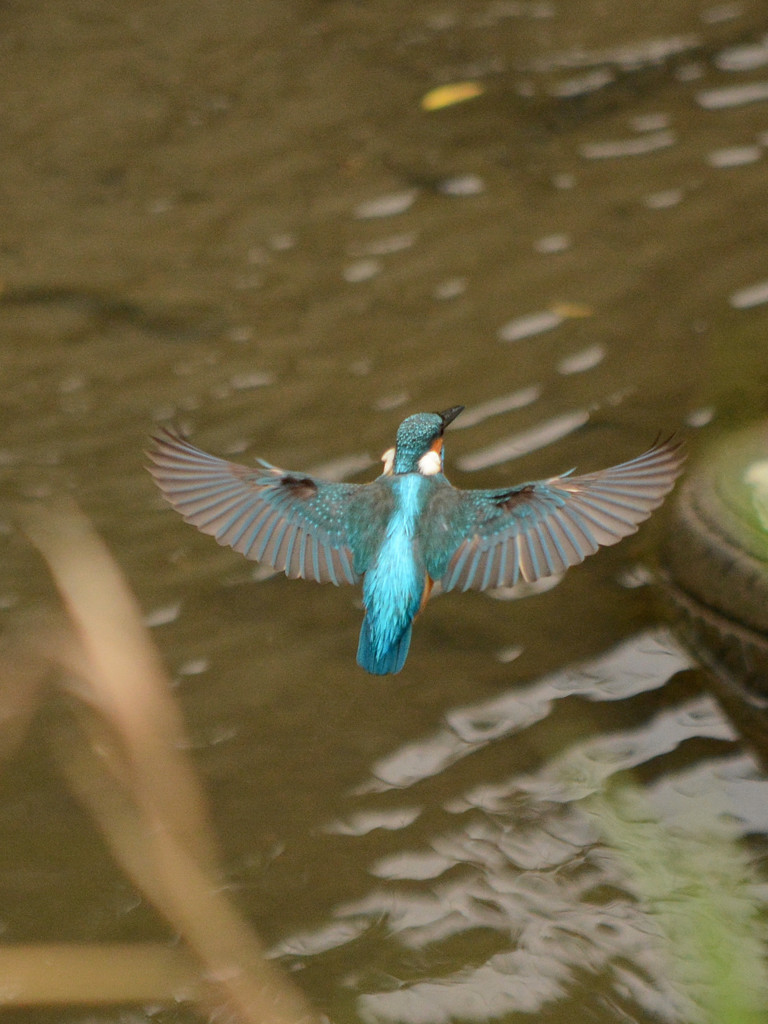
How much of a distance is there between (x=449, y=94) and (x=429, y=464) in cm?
368

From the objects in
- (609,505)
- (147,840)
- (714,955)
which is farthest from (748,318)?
(714,955)

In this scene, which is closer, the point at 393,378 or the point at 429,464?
the point at 429,464

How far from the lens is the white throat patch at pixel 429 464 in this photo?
330 centimetres

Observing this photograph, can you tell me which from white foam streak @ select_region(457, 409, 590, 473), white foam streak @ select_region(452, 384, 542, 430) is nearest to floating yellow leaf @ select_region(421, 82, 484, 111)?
white foam streak @ select_region(452, 384, 542, 430)

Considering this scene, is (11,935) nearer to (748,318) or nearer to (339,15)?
(748,318)

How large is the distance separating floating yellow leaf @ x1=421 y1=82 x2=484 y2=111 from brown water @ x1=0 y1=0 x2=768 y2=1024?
0.08 metres

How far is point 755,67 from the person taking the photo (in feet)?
20.7

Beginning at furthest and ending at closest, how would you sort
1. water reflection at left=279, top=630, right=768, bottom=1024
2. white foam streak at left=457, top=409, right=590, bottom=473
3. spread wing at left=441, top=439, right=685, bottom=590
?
white foam streak at left=457, top=409, right=590, bottom=473 < spread wing at left=441, top=439, right=685, bottom=590 < water reflection at left=279, top=630, right=768, bottom=1024

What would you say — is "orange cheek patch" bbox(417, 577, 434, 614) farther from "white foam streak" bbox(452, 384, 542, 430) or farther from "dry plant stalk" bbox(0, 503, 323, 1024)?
"white foam streak" bbox(452, 384, 542, 430)

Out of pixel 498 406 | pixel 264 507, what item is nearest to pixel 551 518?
pixel 264 507

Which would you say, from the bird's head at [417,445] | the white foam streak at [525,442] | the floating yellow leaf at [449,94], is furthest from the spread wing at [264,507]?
the floating yellow leaf at [449,94]

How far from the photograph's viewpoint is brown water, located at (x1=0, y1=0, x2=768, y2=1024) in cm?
326

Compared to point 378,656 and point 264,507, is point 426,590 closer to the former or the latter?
point 378,656

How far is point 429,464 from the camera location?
3342 millimetres
